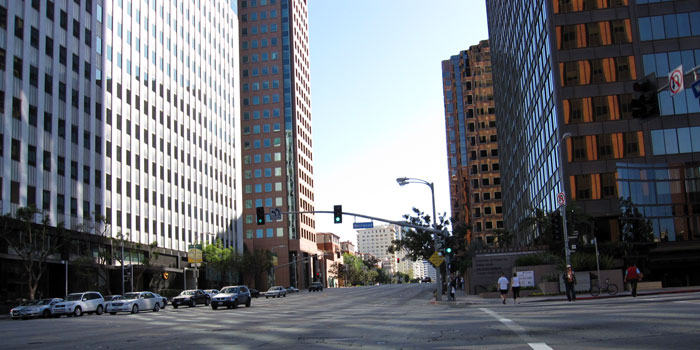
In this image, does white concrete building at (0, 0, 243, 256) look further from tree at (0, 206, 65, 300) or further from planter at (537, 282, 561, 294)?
planter at (537, 282, 561, 294)

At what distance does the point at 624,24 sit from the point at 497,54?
149ft

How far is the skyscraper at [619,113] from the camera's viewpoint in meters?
51.8

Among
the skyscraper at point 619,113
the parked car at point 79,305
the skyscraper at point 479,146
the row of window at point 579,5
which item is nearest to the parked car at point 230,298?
the parked car at point 79,305

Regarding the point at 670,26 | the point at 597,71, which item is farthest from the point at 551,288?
the point at 670,26

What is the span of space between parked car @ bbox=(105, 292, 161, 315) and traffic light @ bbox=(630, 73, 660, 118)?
3605 cm

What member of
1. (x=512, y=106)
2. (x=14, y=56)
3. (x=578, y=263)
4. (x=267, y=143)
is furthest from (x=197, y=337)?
(x=267, y=143)

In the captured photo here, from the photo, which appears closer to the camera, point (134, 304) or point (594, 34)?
point (134, 304)

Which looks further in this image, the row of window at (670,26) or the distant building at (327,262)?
the distant building at (327,262)

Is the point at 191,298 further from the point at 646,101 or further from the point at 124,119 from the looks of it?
the point at 646,101

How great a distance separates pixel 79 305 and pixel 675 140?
47.3 m

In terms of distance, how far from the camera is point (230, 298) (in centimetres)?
4256

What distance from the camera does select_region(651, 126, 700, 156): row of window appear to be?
51.9 meters

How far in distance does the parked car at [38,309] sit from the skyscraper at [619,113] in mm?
39472

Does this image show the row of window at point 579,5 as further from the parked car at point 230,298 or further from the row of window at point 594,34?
the parked car at point 230,298
